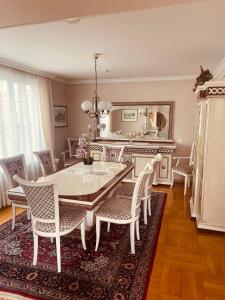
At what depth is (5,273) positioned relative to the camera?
212 centimetres

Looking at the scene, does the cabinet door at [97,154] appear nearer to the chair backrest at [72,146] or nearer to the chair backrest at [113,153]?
the chair backrest at [72,146]

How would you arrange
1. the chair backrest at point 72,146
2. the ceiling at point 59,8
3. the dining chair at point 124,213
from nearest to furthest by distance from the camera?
the ceiling at point 59,8, the dining chair at point 124,213, the chair backrest at point 72,146

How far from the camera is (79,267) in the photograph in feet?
7.22

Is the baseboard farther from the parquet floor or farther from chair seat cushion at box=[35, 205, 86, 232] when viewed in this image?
chair seat cushion at box=[35, 205, 86, 232]

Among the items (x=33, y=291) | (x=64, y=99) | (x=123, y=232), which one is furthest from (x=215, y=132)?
(x=64, y=99)

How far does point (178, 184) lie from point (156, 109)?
1.83m

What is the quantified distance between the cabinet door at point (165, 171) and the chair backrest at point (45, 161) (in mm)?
2378

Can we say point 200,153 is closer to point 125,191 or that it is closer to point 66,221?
point 125,191

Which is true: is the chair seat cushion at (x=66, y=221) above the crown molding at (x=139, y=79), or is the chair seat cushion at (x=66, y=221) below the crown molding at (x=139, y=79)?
below

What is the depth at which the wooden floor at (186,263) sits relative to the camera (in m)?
1.90

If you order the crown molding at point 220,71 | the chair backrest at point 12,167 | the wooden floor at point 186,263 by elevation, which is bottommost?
the wooden floor at point 186,263

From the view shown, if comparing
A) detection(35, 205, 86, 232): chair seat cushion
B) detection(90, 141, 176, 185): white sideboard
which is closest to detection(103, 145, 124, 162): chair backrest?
detection(90, 141, 176, 185): white sideboard

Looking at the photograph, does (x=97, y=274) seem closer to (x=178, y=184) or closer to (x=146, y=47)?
(x=146, y=47)

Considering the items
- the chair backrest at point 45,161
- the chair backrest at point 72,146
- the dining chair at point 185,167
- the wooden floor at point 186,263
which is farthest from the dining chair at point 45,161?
the dining chair at point 185,167
